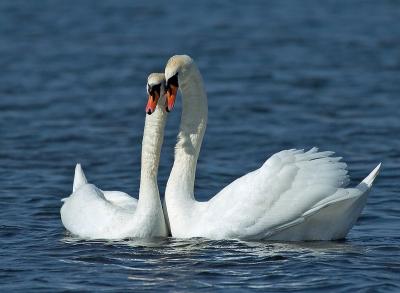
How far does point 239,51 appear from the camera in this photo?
88.2 feet

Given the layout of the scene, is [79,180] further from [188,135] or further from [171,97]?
[171,97]

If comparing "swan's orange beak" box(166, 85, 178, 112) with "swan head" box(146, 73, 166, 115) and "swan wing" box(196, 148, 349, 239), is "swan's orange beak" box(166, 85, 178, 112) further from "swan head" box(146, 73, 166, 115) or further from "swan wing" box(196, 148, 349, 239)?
"swan wing" box(196, 148, 349, 239)

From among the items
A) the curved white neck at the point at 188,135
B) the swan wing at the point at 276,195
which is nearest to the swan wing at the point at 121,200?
the curved white neck at the point at 188,135

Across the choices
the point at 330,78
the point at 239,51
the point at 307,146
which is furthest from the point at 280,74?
the point at 307,146

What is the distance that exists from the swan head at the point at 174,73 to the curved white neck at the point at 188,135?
0.06m

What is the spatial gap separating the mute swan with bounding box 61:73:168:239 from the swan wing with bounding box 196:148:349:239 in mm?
602

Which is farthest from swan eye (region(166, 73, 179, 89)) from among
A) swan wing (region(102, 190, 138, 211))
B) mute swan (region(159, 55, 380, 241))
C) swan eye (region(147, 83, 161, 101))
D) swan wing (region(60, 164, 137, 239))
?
swan wing (region(102, 190, 138, 211))

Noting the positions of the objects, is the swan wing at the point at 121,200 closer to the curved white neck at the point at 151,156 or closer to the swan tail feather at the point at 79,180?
the swan tail feather at the point at 79,180

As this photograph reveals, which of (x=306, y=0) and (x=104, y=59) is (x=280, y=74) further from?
(x=306, y=0)

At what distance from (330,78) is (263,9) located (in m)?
9.38

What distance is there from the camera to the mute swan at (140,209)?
39.1ft

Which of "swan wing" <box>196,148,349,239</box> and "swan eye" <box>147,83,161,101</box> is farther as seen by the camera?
"swan eye" <box>147,83,161,101</box>

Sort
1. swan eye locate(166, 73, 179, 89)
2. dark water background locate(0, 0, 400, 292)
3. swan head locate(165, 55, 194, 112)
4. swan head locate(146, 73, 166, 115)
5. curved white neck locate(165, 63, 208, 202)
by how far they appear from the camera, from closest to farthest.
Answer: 1. dark water background locate(0, 0, 400, 292)
2. swan head locate(146, 73, 166, 115)
3. swan head locate(165, 55, 194, 112)
4. swan eye locate(166, 73, 179, 89)
5. curved white neck locate(165, 63, 208, 202)

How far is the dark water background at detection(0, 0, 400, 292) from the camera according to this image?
35.8ft
